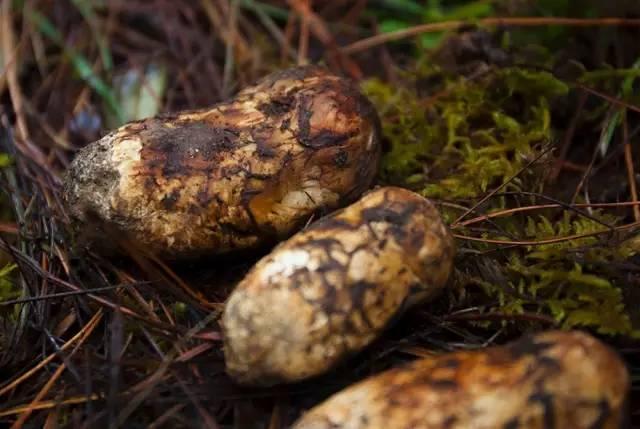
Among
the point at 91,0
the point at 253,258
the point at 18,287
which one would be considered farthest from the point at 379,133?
the point at 91,0

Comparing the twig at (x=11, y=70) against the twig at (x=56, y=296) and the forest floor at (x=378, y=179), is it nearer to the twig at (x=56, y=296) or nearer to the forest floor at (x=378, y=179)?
the forest floor at (x=378, y=179)

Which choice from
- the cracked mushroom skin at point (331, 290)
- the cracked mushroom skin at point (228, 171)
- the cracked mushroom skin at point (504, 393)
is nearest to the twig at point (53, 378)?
the cracked mushroom skin at point (228, 171)

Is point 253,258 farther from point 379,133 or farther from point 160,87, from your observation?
point 160,87

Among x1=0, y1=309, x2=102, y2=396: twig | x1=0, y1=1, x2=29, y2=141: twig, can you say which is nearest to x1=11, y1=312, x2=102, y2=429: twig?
x1=0, y1=309, x2=102, y2=396: twig

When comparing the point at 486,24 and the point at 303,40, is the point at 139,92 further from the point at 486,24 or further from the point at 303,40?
the point at 486,24

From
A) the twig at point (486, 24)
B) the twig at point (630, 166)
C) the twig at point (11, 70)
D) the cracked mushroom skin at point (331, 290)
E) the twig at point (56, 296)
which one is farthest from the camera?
the twig at point (11, 70)
